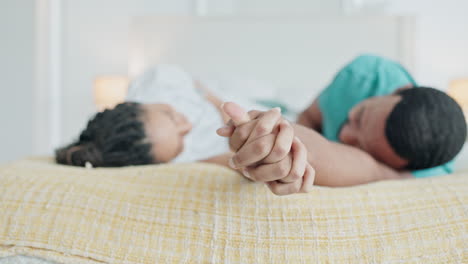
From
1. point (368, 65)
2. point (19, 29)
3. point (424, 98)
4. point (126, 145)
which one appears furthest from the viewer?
point (19, 29)

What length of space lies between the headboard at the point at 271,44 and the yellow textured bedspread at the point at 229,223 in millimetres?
1947

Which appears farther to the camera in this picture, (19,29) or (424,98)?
(19,29)

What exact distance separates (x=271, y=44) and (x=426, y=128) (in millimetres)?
1959

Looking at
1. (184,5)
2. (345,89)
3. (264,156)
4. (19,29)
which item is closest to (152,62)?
(184,5)


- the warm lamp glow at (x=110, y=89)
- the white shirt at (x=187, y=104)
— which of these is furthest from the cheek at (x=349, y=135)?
the warm lamp glow at (x=110, y=89)

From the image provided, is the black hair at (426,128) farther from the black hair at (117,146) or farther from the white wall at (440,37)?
the white wall at (440,37)

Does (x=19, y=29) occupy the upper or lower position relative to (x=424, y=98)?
upper

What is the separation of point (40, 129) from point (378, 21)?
247cm

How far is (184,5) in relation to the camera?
8.86 ft

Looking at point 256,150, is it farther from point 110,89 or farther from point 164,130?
point 110,89

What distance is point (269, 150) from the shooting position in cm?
37

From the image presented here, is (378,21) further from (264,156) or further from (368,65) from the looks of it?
(264,156)

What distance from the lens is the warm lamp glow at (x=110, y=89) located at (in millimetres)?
2396

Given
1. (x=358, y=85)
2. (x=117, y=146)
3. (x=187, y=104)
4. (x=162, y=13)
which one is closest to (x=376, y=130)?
(x=358, y=85)
